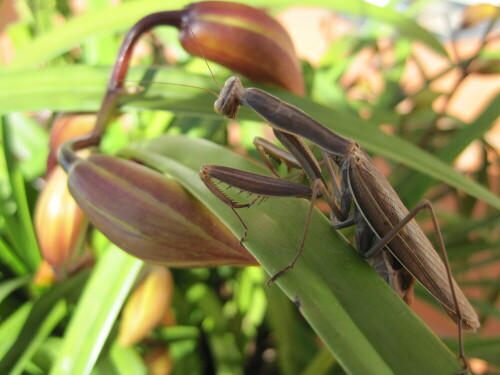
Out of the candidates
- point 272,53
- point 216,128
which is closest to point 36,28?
point 216,128

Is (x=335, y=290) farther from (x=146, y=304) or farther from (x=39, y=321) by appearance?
(x=39, y=321)

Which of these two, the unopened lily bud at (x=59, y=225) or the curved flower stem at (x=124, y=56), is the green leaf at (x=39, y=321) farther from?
the curved flower stem at (x=124, y=56)

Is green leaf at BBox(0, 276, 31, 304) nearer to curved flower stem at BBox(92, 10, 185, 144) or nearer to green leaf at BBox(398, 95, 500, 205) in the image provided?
curved flower stem at BBox(92, 10, 185, 144)

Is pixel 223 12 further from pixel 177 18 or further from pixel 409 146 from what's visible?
pixel 409 146

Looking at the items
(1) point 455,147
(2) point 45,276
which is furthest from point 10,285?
(1) point 455,147

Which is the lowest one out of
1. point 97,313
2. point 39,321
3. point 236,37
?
point 39,321

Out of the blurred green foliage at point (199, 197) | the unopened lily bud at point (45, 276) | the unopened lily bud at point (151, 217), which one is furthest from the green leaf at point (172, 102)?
the unopened lily bud at point (45, 276)

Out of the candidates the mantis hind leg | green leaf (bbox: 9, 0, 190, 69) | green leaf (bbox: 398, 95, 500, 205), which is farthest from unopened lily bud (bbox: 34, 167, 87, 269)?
green leaf (bbox: 398, 95, 500, 205)
